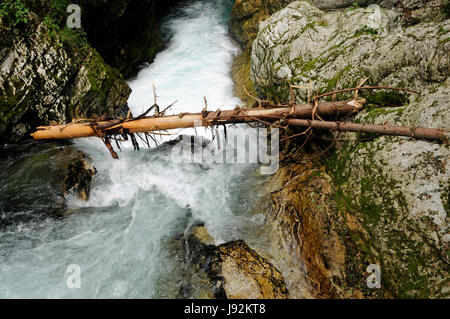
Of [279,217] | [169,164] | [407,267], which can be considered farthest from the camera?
[169,164]

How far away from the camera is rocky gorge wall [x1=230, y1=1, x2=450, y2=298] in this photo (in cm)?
318

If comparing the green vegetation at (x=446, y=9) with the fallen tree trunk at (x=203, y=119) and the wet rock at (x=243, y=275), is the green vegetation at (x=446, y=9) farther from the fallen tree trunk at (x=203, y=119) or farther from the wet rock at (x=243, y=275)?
the wet rock at (x=243, y=275)

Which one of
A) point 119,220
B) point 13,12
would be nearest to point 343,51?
point 119,220

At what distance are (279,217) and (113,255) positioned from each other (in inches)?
130

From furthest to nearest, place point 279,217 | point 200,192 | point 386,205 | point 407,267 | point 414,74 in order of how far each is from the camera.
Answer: point 200,192 < point 279,217 < point 414,74 < point 386,205 < point 407,267

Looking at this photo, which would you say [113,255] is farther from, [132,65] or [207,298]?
[132,65]

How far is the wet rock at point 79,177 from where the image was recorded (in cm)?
544

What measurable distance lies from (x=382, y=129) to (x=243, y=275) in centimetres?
308

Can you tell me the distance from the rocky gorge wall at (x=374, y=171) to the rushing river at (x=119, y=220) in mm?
1031

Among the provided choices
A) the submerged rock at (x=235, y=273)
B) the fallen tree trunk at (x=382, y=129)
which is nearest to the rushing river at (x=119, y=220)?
the submerged rock at (x=235, y=273)

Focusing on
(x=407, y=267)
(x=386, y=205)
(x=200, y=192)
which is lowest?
(x=200, y=192)

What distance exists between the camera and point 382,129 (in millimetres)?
3664

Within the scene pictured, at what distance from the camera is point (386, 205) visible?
351 centimetres
